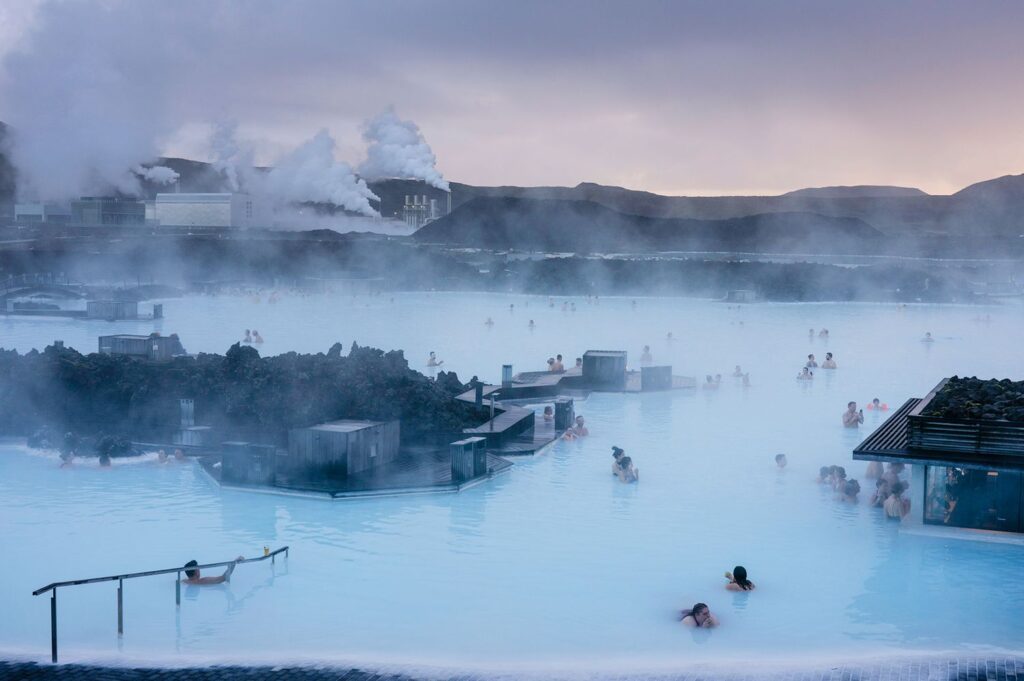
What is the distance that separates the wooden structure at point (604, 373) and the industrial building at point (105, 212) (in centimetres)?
6218

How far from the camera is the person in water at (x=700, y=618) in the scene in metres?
9.22

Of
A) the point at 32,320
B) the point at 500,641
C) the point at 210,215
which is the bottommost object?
the point at 500,641

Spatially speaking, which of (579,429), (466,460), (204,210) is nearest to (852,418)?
(579,429)

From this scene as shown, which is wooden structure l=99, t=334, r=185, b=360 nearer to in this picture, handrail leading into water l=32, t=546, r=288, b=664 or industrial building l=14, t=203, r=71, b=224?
handrail leading into water l=32, t=546, r=288, b=664

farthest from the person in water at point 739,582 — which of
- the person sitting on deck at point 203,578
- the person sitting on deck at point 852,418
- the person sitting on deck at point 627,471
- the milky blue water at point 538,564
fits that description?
the person sitting on deck at point 852,418

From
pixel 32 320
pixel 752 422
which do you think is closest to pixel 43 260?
pixel 32 320

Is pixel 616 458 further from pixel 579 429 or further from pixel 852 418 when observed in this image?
pixel 852 418

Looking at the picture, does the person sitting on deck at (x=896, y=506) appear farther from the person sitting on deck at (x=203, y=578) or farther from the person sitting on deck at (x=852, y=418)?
the person sitting on deck at (x=203, y=578)

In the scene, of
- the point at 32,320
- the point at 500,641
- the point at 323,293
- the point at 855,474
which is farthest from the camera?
the point at 323,293

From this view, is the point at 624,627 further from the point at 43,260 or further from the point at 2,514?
the point at 43,260

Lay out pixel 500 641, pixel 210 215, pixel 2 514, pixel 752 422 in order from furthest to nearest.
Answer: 1. pixel 210 215
2. pixel 752 422
3. pixel 2 514
4. pixel 500 641

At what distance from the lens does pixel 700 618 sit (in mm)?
9219

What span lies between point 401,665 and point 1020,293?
228 ft

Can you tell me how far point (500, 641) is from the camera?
9016 mm
